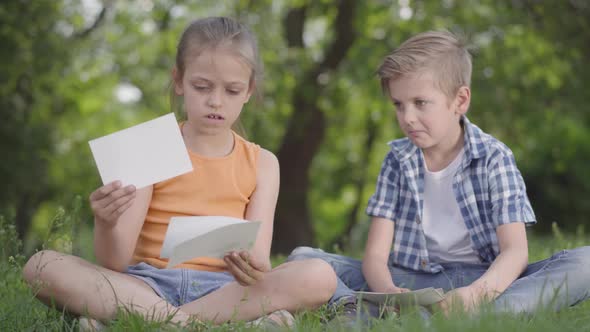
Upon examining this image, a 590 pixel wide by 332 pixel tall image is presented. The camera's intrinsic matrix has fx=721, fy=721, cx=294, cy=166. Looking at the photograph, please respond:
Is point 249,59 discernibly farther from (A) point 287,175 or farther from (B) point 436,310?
(A) point 287,175

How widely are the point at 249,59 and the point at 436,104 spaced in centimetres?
82

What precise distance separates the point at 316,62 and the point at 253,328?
21.8ft

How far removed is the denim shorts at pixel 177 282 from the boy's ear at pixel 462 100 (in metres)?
1.31

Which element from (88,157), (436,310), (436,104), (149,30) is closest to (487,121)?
(149,30)

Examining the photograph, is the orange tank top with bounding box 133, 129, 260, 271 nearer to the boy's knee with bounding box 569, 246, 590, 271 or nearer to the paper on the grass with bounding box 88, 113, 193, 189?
the paper on the grass with bounding box 88, 113, 193, 189

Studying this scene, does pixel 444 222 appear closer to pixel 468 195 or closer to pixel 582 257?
pixel 468 195

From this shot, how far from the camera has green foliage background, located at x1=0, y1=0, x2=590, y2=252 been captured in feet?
25.6

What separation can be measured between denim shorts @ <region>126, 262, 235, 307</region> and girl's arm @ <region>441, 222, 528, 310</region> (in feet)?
2.88

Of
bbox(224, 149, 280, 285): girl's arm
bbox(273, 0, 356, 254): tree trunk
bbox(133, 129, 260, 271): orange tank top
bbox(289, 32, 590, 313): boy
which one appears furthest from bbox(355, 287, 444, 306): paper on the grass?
bbox(273, 0, 356, 254): tree trunk

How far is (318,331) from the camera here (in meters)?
2.16

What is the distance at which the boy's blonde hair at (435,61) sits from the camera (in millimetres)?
3080

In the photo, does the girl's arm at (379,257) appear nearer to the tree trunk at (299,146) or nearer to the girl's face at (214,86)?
the girl's face at (214,86)

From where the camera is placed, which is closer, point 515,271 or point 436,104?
point 515,271

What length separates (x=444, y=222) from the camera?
319 cm
